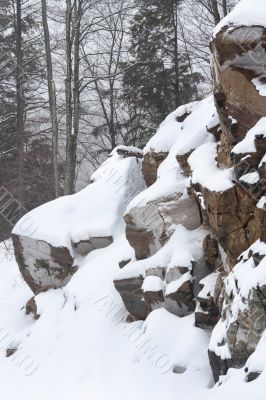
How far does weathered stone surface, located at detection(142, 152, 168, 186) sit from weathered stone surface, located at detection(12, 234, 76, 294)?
2.17 metres

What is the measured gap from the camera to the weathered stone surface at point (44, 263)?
977cm

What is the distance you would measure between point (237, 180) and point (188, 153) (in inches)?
88.2

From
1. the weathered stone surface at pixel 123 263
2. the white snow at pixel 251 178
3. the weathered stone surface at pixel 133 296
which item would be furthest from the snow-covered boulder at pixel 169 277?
the white snow at pixel 251 178

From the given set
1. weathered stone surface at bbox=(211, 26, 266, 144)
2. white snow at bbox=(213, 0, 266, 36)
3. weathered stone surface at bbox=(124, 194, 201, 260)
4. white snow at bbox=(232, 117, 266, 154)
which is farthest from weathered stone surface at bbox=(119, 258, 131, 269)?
white snow at bbox=(213, 0, 266, 36)

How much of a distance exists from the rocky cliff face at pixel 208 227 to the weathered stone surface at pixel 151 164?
2cm

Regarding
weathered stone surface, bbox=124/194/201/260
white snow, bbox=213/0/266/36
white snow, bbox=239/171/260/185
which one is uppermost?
white snow, bbox=213/0/266/36

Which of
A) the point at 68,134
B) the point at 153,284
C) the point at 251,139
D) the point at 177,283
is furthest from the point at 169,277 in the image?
the point at 68,134

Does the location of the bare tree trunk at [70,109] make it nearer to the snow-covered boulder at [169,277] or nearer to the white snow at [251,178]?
the snow-covered boulder at [169,277]

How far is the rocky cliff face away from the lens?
18.5ft

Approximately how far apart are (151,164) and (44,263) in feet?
9.40

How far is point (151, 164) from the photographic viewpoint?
32.9 feet

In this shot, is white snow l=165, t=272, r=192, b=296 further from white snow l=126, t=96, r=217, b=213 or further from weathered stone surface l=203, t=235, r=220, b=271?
white snow l=126, t=96, r=217, b=213

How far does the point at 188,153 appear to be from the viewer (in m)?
8.38

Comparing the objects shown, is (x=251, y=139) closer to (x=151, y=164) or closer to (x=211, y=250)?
(x=211, y=250)
